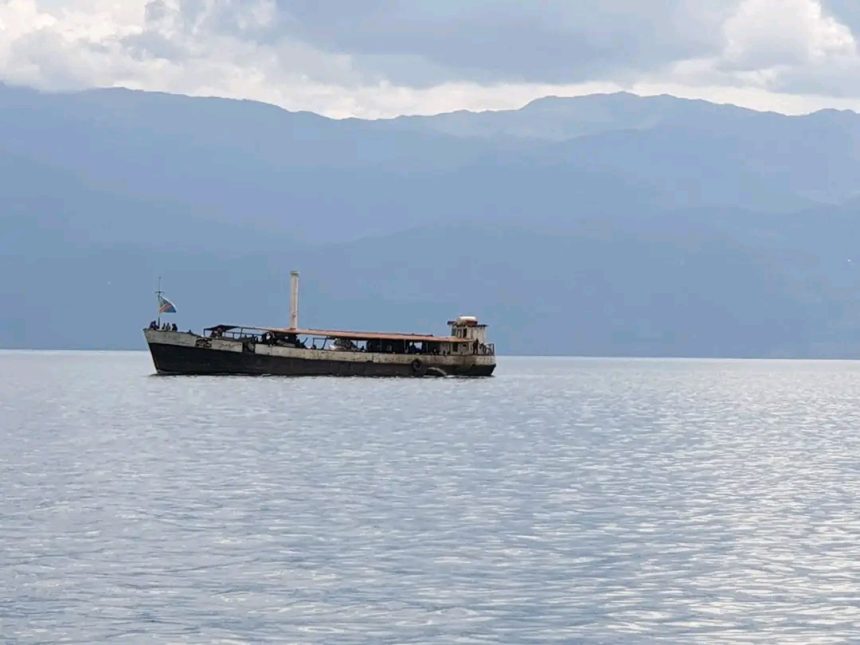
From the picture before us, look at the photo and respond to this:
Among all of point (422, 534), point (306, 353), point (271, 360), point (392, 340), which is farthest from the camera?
point (392, 340)

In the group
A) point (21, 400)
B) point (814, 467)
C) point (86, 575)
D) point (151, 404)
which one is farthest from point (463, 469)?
point (21, 400)

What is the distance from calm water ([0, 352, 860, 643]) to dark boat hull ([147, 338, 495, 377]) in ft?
195

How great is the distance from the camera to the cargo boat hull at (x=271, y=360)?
148 metres

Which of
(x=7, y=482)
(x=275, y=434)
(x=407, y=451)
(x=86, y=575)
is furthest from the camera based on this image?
(x=275, y=434)

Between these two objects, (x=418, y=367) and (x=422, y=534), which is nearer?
(x=422, y=534)

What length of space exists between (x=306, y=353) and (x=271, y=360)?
3.51 m

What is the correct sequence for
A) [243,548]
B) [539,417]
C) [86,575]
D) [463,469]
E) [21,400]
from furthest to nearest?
[21,400] < [539,417] < [463,469] < [243,548] < [86,575]

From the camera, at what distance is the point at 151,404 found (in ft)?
379

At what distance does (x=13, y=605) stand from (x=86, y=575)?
331 centimetres

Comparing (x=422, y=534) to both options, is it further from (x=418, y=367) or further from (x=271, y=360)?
(x=418, y=367)

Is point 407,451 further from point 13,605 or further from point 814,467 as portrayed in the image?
point 13,605

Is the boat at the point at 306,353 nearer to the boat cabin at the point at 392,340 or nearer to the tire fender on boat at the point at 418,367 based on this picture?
the boat cabin at the point at 392,340

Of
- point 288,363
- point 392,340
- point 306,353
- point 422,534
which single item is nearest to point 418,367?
point 392,340

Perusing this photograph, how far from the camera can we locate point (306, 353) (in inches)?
5915
